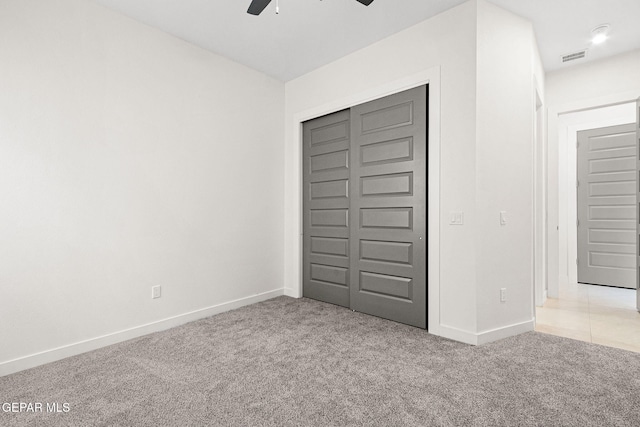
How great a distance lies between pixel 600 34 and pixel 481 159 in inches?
76.2

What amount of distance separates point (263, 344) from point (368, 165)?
200 cm

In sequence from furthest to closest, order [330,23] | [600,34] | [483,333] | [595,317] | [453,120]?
[595,317] → [600,34] → [330,23] → [453,120] → [483,333]

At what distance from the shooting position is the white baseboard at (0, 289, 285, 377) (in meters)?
2.23

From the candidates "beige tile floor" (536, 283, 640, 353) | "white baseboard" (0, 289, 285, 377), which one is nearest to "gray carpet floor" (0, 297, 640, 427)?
"white baseboard" (0, 289, 285, 377)

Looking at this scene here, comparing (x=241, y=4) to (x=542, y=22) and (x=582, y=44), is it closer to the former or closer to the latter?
(x=542, y=22)

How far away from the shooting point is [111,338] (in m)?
2.66

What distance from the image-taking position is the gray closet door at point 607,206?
457 cm

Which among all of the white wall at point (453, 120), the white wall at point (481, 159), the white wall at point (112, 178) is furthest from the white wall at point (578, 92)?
the white wall at point (112, 178)

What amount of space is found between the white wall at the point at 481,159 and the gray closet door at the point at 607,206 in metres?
2.85

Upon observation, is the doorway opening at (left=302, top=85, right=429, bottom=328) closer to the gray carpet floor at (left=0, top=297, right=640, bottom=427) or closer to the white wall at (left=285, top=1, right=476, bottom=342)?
the white wall at (left=285, top=1, right=476, bottom=342)

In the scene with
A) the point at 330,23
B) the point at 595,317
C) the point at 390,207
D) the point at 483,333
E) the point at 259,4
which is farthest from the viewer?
the point at 595,317

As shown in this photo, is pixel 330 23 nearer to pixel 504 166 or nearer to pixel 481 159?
pixel 481 159

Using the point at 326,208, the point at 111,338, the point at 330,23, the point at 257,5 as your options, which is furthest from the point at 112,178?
the point at 330,23

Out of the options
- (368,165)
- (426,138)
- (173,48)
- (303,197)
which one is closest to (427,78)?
(426,138)
